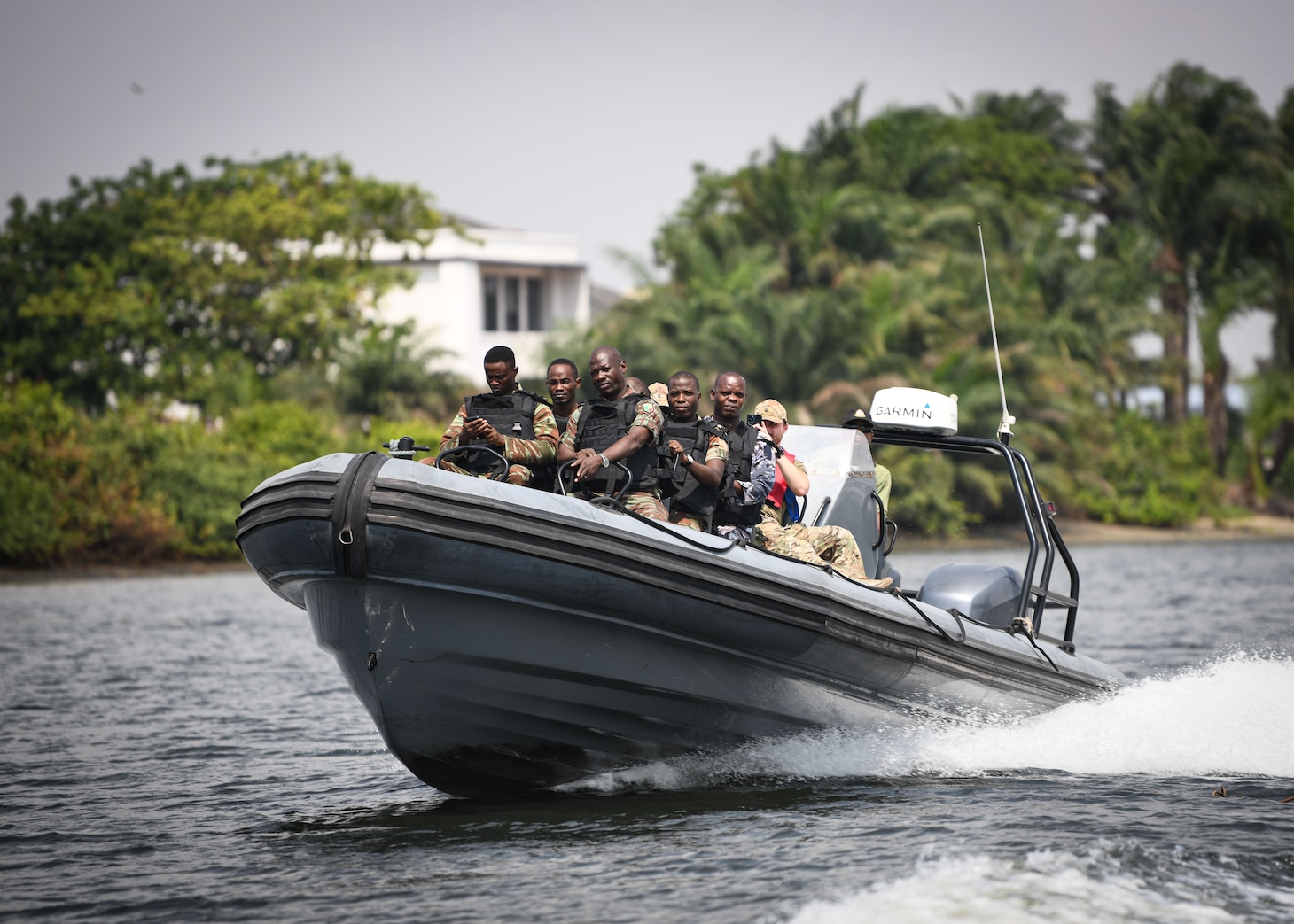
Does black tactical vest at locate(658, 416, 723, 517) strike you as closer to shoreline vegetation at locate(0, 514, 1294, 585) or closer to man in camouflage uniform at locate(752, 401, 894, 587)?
man in camouflage uniform at locate(752, 401, 894, 587)

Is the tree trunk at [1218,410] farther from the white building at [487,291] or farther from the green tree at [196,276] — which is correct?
the green tree at [196,276]

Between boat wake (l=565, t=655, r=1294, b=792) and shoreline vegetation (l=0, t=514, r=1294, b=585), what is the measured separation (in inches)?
695

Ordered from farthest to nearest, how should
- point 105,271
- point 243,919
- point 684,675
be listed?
1. point 105,271
2. point 684,675
3. point 243,919

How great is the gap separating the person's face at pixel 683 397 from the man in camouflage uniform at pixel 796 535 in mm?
628

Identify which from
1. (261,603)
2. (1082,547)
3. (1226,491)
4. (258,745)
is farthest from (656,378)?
(258,745)

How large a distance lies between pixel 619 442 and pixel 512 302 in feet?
104

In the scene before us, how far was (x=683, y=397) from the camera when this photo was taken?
670 centimetres

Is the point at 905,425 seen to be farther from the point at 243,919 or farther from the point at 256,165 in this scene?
the point at 256,165

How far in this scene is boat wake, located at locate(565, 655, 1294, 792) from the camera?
7.02 meters

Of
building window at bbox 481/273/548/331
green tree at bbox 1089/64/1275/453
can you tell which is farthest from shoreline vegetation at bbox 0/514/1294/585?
building window at bbox 481/273/548/331

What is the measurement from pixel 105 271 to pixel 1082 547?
21.4 m

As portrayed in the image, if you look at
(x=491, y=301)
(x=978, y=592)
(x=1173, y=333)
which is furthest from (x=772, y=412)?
(x=1173, y=333)

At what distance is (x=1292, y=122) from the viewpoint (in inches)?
1558

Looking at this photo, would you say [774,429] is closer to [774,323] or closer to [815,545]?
[815,545]
